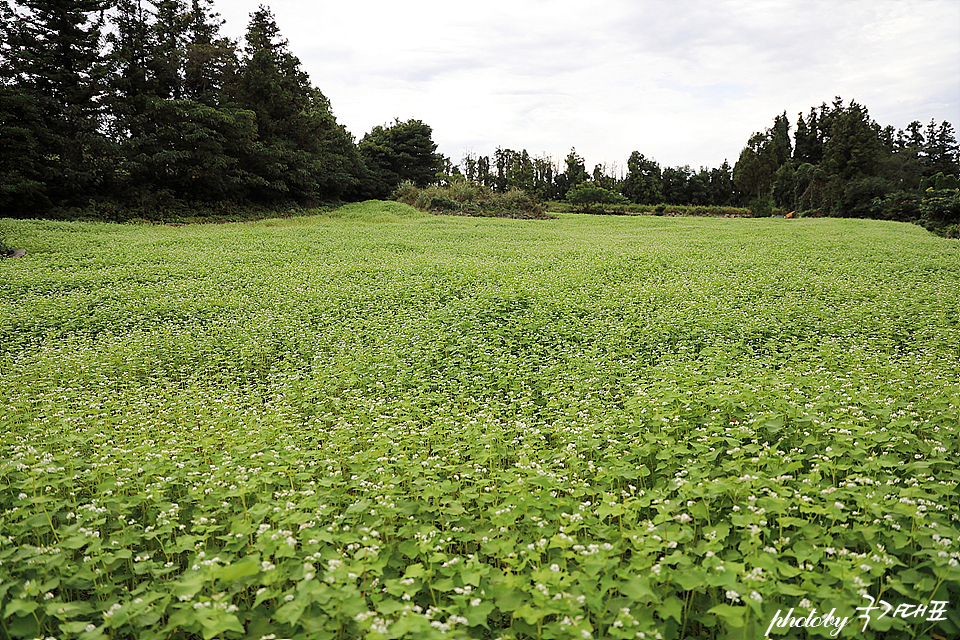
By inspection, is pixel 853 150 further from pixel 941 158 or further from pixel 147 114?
pixel 147 114

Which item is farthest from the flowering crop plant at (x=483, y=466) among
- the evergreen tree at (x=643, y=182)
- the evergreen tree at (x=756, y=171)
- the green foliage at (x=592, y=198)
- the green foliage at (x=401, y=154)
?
the evergreen tree at (x=756, y=171)

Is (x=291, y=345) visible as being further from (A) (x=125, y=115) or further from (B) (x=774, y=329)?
(A) (x=125, y=115)

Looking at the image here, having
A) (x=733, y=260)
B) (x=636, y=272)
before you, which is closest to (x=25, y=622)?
(x=636, y=272)

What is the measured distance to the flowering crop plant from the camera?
248 cm

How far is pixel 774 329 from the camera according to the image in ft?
24.5

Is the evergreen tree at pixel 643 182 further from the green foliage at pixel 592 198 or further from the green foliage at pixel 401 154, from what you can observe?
the green foliage at pixel 401 154

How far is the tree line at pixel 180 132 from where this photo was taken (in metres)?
24.9

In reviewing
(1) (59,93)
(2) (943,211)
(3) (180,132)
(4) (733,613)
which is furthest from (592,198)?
(4) (733,613)

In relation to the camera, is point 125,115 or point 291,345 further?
point 125,115

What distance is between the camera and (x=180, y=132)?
28.3 m

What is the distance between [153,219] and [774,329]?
3090cm

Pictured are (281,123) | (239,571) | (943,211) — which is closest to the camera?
(239,571)

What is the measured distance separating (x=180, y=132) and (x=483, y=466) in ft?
106

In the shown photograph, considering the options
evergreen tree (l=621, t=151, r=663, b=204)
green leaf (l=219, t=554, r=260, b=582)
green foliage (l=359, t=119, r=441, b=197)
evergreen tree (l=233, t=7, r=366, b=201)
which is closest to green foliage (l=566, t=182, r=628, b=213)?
evergreen tree (l=621, t=151, r=663, b=204)
